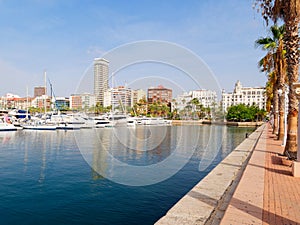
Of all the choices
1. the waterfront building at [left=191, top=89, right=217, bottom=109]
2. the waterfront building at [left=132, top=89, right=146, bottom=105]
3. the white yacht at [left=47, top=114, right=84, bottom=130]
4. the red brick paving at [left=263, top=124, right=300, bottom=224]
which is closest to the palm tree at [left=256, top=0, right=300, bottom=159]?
the red brick paving at [left=263, top=124, right=300, bottom=224]

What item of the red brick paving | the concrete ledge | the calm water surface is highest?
the red brick paving

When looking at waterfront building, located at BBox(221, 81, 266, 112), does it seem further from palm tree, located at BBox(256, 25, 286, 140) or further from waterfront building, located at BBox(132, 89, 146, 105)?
palm tree, located at BBox(256, 25, 286, 140)

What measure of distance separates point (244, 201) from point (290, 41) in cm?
794

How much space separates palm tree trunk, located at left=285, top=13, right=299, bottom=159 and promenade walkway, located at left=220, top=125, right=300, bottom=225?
2.43 m

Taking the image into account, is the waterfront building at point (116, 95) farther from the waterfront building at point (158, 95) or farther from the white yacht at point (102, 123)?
the waterfront building at point (158, 95)

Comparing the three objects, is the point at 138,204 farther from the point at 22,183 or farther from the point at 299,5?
the point at 299,5

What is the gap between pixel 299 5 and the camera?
31.1ft

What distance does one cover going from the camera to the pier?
Result: 472 centimetres

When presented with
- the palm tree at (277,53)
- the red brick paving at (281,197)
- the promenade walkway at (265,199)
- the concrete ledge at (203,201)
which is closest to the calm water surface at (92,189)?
the concrete ledge at (203,201)

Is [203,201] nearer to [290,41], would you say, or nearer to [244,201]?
[244,201]

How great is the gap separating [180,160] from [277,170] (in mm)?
9419

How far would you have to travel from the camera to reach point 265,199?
568 centimetres

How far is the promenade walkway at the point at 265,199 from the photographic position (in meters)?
4.58

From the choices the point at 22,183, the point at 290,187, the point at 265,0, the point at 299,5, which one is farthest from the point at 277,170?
the point at 22,183
